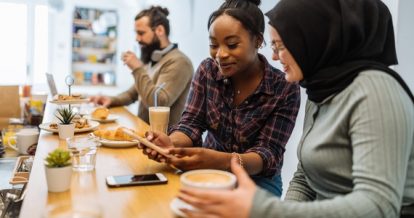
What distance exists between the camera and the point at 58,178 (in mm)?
988

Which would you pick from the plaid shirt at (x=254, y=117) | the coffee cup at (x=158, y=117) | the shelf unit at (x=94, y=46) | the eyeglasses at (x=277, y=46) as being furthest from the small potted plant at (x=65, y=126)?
the shelf unit at (x=94, y=46)

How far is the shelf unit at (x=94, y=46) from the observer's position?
7.03 metres

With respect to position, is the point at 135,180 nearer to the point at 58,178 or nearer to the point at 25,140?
the point at 58,178

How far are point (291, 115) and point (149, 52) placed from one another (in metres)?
1.61

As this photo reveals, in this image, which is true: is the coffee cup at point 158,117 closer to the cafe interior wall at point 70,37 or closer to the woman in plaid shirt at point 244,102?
the woman in plaid shirt at point 244,102

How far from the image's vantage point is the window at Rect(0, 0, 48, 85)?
19.9ft

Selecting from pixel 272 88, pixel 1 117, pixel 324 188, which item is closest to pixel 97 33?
pixel 1 117

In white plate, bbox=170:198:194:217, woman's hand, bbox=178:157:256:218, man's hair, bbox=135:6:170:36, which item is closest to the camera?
woman's hand, bbox=178:157:256:218

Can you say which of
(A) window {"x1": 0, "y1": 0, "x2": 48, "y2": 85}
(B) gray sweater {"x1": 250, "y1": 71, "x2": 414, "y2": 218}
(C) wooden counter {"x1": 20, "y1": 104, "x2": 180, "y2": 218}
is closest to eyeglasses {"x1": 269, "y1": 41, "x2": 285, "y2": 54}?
(B) gray sweater {"x1": 250, "y1": 71, "x2": 414, "y2": 218}

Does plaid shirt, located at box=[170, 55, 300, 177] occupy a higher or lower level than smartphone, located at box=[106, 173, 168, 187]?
higher

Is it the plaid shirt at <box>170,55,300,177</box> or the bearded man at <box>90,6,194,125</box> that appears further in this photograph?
the bearded man at <box>90,6,194,125</box>

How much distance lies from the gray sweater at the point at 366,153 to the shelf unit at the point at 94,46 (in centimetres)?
678

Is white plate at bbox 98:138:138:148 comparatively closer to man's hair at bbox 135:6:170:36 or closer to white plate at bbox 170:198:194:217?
white plate at bbox 170:198:194:217

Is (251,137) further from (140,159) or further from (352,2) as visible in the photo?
(352,2)
